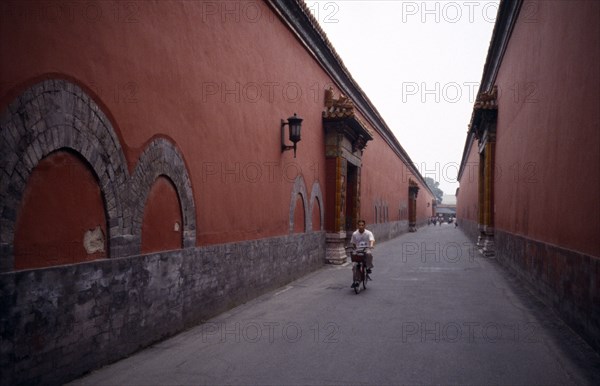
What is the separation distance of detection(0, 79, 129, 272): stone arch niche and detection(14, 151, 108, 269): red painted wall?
9cm

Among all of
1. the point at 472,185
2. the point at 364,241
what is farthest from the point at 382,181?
the point at 364,241

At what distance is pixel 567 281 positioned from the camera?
23.0ft

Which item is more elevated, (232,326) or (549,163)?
(549,163)

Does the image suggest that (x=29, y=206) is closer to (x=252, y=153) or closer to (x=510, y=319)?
(x=252, y=153)

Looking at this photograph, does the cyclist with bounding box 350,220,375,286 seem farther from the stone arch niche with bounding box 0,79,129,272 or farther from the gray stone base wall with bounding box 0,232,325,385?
the stone arch niche with bounding box 0,79,129,272

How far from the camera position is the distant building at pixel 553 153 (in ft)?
19.9

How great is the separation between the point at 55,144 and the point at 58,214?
60 centimetres

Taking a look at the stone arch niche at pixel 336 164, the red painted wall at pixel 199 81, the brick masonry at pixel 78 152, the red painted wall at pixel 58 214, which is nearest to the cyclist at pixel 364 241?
the red painted wall at pixel 199 81

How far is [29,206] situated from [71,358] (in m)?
1.40

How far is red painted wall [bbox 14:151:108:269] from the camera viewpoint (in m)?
4.02

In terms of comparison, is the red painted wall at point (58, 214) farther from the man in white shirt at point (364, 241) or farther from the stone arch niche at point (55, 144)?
the man in white shirt at point (364, 241)

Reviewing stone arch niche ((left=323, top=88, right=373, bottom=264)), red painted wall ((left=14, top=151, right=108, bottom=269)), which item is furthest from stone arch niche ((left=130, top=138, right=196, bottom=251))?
stone arch niche ((left=323, top=88, right=373, bottom=264))

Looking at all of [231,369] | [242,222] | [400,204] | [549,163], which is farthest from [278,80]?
[400,204]

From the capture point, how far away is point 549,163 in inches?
345
